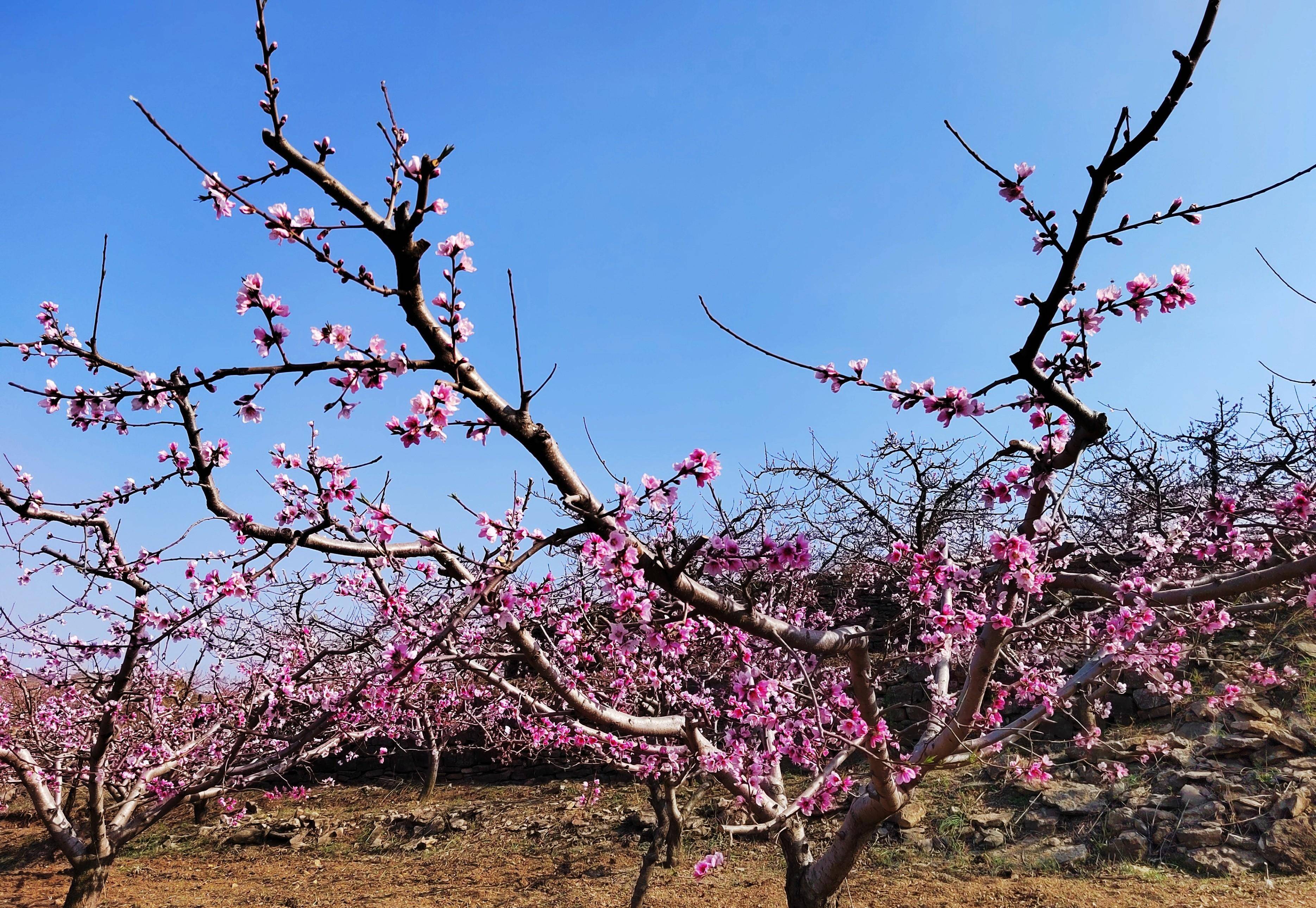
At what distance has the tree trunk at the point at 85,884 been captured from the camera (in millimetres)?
5922

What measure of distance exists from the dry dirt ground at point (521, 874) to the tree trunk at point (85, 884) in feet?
5.50

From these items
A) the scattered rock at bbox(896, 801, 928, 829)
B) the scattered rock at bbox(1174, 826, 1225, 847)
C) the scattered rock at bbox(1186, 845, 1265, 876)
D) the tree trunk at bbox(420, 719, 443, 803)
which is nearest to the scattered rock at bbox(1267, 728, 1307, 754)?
the scattered rock at bbox(1174, 826, 1225, 847)

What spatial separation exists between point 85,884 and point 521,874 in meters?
3.91

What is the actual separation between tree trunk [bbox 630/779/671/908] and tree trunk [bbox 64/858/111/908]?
4334mm

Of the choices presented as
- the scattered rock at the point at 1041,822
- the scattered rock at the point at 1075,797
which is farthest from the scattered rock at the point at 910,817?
the scattered rock at the point at 1075,797

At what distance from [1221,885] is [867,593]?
241 inches

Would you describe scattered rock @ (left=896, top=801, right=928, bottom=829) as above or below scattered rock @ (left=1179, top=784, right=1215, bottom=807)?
below

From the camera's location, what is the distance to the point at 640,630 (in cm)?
347

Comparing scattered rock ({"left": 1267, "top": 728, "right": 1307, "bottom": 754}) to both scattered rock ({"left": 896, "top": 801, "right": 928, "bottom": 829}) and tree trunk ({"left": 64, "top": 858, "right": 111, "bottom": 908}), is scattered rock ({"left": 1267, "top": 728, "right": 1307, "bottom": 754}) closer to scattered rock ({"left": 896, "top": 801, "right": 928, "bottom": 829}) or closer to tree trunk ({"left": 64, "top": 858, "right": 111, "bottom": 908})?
scattered rock ({"left": 896, "top": 801, "right": 928, "bottom": 829})

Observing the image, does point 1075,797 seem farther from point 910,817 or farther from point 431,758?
point 431,758

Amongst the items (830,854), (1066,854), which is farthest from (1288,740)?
(830,854)

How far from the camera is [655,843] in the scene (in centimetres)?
611

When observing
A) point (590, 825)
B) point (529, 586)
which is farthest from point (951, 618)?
point (590, 825)

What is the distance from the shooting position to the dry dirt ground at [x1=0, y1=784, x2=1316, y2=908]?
614 cm
